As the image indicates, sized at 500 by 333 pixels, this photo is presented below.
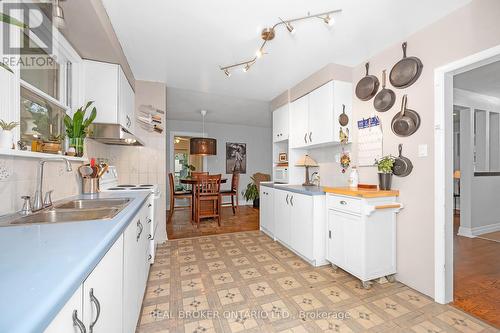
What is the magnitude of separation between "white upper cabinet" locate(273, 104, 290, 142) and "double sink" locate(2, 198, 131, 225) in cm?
252

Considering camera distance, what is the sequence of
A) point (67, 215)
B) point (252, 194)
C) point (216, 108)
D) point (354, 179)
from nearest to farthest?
1. point (67, 215)
2. point (354, 179)
3. point (216, 108)
4. point (252, 194)

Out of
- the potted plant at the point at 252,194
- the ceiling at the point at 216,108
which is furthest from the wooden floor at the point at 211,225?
the ceiling at the point at 216,108

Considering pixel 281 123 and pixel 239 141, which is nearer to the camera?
pixel 281 123

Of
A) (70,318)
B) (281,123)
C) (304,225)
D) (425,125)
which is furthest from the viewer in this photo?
(281,123)

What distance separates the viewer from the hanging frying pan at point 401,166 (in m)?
1.96

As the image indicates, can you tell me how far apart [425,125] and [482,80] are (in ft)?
6.81

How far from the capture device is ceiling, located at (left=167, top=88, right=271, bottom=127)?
388cm

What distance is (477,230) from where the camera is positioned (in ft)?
11.3

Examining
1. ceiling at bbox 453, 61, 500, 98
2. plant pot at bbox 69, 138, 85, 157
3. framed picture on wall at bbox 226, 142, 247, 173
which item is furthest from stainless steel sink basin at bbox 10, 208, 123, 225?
framed picture on wall at bbox 226, 142, 247, 173

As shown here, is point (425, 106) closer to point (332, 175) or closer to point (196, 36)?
point (332, 175)

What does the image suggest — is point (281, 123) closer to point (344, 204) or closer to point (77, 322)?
point (344, 204)

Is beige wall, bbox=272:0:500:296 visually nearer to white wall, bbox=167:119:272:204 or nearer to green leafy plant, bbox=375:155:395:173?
green leafy plant, bbox=375:155:395:173

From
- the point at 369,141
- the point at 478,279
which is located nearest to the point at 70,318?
the point at 369,141

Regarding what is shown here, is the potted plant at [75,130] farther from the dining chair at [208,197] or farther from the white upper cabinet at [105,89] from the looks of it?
the dining chair at [208,197]
